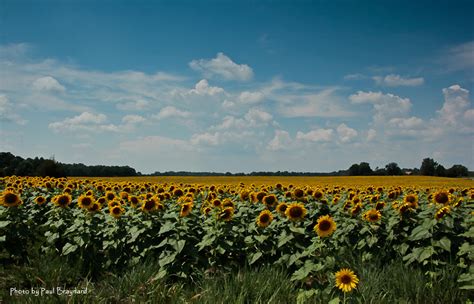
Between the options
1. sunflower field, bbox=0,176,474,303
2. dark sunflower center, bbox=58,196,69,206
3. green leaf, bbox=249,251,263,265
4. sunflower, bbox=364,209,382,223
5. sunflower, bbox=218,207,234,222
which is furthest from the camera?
dark sunflower center, bbox=58,196,69,206

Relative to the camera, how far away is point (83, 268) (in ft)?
23.6

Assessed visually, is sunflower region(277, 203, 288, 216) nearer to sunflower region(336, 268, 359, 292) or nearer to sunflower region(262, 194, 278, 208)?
sunflower region(262, 194, 278, 208)

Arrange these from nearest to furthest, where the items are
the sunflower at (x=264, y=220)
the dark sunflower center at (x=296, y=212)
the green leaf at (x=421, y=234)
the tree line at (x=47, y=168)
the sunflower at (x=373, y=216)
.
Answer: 1. the green leaf at (x=421, y=234)
2. the dark sunflower center at (x=296, y=212)
3. the sunflower at (x=264, y=220)
4. the sunflower at (x=373, y=216)
5. the tree line at (x=47, y=168)

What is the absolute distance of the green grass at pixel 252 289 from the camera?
5109mm

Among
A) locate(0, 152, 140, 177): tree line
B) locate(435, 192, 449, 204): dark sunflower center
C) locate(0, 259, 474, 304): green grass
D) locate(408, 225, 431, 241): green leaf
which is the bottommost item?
locate(0, 259, 474, 304): green grass

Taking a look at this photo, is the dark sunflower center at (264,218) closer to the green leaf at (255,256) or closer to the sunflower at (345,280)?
the green leaf at (255,256)

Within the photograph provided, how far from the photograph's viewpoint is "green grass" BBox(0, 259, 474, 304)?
5.11 m

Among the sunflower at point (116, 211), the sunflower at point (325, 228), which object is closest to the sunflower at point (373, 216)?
the sunflower at point (325, 228)

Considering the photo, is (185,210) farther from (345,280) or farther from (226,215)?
(345,280)

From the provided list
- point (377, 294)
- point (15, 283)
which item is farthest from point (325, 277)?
point (15, 283)

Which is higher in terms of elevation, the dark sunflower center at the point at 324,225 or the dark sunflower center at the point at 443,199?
the dark sunflower center at the point at 443,199

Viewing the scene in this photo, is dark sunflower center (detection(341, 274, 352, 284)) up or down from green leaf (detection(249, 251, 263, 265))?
up

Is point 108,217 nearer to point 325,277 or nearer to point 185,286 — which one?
point 185,286

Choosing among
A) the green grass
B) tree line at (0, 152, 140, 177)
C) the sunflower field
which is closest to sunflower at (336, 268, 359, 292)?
the green grass
